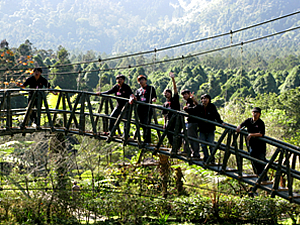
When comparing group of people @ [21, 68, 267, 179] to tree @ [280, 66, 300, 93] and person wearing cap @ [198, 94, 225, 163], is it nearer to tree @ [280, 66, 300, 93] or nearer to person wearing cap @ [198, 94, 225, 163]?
person wearing cap @ [198, 94, 225, 163]

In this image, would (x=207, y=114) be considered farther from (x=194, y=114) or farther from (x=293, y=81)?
(x=293, y=81)

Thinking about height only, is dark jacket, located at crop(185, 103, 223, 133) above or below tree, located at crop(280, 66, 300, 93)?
below

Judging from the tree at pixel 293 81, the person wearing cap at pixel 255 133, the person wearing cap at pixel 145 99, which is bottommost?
the person wearing cap at pixel 255 133

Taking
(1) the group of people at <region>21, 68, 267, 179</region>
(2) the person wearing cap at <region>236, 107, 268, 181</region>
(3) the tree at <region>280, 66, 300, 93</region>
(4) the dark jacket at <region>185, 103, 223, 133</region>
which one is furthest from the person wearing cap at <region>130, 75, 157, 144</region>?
(3) the tree at <region>280, 66, 300, 93</region>

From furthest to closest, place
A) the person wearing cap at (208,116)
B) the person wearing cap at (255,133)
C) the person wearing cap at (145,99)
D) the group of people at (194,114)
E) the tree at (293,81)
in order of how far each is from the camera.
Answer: the tree at (293,81) → the person wearing cap at (145,99) → the person wearing cap at (208,116) → the group of people at (194,114) → the person wearing cap at (255,133)

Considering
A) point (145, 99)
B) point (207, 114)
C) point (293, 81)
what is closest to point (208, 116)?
point (207, 114)

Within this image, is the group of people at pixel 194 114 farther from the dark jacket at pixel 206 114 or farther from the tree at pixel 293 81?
the tree at pixel 293 81

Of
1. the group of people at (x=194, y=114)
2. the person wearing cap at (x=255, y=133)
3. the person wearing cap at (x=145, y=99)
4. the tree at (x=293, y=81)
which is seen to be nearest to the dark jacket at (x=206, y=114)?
the group of people at (x=194, y=114)

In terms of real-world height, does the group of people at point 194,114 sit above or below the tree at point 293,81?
below

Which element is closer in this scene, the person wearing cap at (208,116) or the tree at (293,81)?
the person wearing cap at (208,116)

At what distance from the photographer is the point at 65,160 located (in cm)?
1155

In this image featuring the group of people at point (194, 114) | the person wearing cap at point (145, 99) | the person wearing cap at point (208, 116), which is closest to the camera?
the group of people at point (194, 114)

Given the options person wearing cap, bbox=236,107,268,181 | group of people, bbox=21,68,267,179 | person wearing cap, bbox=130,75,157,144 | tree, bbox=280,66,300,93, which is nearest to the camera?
person wearing cap, bbox=236,107,268,181

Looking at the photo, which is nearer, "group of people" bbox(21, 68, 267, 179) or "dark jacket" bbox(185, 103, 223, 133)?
"group of people" bbox(21, 68, 267, 179)
